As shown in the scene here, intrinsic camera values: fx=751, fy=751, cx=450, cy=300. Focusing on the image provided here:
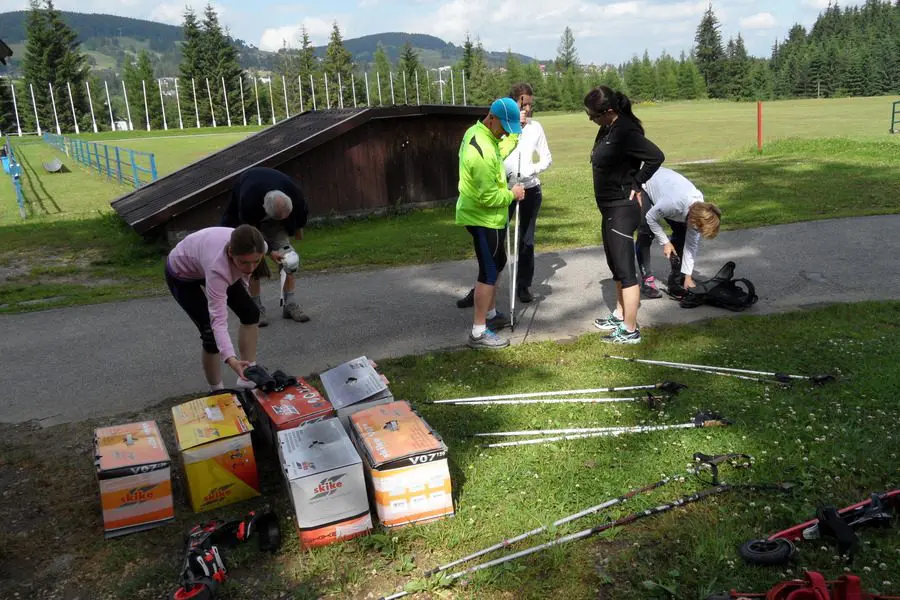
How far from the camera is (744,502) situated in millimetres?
3854

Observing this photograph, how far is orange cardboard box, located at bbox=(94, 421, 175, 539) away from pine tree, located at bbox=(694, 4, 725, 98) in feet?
361

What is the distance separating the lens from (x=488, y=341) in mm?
6508

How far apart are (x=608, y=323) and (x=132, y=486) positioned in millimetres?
4499

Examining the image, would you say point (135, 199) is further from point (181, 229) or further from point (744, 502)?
point (744, 502)

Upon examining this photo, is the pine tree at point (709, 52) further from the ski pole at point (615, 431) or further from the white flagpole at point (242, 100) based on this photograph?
the ski pole at point (615, 431)

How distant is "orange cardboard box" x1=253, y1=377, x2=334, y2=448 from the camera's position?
14.0 feet

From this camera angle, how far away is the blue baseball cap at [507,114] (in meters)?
5.94

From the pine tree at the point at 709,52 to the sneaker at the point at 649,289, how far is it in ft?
344

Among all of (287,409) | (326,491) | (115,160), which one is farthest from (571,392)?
(115,160)

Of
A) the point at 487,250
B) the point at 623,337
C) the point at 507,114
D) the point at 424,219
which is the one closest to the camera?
the point at 507,114

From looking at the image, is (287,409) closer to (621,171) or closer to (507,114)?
(507,114)

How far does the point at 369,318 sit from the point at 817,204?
8.87 meters

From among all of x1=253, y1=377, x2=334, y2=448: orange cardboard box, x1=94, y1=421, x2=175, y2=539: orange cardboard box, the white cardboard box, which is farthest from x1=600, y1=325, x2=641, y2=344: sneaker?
x1=94, y1=421, x2=175, y2=539: orange cardboard box

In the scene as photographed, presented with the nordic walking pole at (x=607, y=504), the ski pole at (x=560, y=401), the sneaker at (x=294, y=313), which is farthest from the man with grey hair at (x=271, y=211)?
the nordic walking pole at (x=607, y=504)
